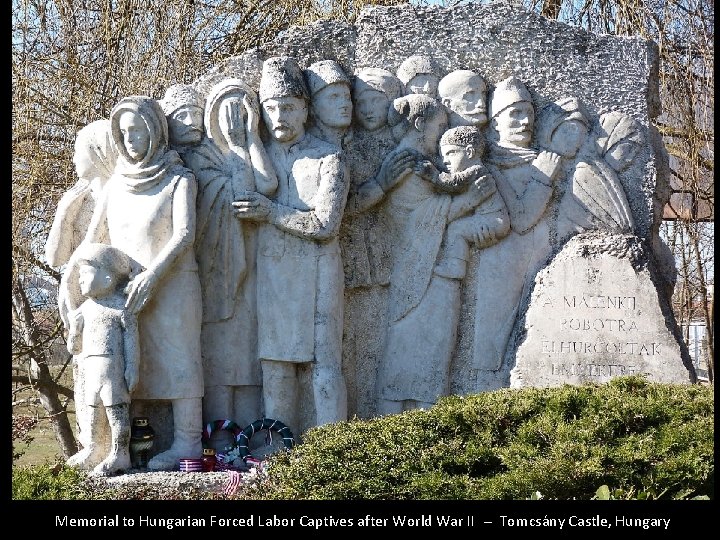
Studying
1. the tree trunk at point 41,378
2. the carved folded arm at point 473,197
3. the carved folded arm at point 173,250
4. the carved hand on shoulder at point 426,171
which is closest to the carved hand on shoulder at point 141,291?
the carved folded arm at point 173,250

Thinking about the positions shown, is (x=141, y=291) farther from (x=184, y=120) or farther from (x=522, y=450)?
(x=522, y=450)

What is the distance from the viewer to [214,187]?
7910 millimetres

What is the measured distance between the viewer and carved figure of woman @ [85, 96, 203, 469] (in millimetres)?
7586

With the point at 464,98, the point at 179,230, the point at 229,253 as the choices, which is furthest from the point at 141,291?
the point at 464,98

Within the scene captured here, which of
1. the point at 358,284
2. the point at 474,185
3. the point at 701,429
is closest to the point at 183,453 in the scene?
the point at 358,284

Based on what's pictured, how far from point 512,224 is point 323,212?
1.22 m

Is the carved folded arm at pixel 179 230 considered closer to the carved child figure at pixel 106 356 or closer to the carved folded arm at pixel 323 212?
the carved child figure at pixel 106 356

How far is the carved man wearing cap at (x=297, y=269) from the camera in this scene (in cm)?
774

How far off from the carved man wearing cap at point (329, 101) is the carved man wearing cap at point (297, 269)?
5.7 inches

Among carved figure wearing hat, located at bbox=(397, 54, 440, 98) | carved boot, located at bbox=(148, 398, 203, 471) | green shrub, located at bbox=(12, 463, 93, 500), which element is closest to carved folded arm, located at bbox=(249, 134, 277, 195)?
carved figure wearing hat, located at bbox=(397, 54, 440, 98)

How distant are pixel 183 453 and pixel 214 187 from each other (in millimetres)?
1650

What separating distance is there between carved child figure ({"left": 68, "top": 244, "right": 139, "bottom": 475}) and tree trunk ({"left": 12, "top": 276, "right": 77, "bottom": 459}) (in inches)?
166

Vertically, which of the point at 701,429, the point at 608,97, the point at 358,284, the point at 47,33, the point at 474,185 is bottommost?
the point at 701,429
